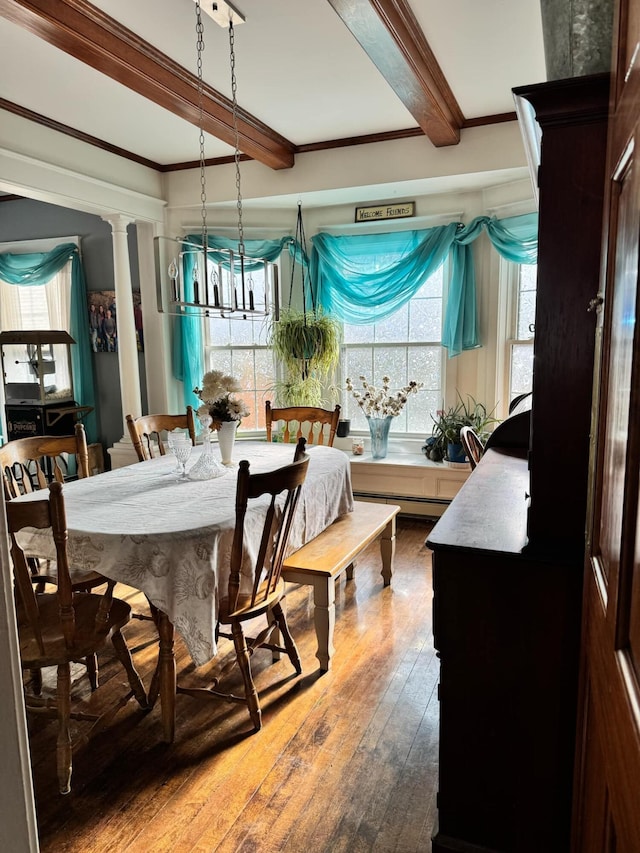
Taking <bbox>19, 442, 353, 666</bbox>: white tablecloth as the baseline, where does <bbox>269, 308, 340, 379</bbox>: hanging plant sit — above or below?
above

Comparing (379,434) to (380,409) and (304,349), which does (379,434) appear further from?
(304,349)

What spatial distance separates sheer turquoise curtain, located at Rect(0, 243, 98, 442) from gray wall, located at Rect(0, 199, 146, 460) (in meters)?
0.07

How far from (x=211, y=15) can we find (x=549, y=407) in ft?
7.46

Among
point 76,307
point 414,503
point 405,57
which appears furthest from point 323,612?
point 76,307

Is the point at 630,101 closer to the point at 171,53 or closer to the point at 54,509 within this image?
the point at 54,509

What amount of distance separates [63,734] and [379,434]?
3259 millimetres

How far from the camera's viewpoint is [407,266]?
459 centimetres

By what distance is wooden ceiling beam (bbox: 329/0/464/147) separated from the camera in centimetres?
237

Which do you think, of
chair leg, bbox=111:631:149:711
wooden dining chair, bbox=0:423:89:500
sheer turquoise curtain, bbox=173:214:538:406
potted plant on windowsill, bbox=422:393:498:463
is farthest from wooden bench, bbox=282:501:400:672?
sheer turquoise curtain, bbox=173:214:538:406

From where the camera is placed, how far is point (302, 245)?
4945 millimetres

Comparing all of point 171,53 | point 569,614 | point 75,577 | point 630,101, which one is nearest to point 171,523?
point 75,577

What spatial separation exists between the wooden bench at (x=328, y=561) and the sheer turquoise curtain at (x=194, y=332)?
2.40 metres

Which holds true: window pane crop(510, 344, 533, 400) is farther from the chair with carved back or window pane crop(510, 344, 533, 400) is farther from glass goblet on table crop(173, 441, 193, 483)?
the chair with carved back

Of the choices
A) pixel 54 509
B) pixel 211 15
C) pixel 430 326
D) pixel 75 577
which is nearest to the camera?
pixel 54 509
